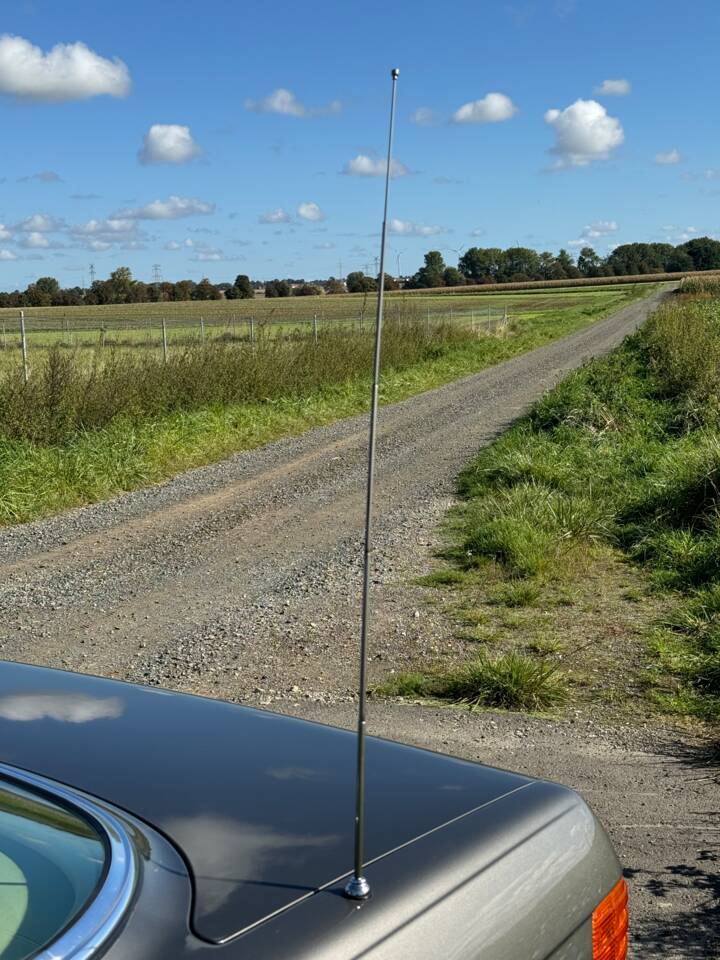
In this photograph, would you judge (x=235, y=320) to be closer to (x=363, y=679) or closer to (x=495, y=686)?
(x=495, y=686)

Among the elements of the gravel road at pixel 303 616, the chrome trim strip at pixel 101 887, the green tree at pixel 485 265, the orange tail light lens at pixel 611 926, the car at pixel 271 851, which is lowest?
the gravel road at pixel 303 616

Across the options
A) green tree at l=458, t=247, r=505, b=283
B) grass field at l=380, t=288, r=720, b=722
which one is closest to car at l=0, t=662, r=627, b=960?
grass field at l=380, t=288, r=720, b=722

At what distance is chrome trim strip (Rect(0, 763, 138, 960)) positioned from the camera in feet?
4.28

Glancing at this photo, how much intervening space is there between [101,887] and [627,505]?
776 cm

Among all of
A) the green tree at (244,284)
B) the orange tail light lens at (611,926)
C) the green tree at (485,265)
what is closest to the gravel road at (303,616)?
the orange tail light lens at (611,926)

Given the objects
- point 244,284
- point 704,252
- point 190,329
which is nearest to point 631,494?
point 190,329

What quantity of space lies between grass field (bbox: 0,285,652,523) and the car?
27.2ft

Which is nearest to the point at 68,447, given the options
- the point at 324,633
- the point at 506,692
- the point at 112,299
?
the point at 324,633

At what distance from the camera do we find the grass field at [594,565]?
517 centimetres

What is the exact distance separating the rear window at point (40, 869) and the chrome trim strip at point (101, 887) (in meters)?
0.02

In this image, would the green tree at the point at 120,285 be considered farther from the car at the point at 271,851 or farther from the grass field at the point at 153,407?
the car at the point at 271,851

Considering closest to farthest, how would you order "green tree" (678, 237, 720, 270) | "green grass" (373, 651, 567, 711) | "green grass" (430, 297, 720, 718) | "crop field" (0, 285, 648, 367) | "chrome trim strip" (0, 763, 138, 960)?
"chrome trim strip" (0, 763, 138, 960) → "green grass" (373, 651, 567, 711) → "green grass" (430, 297, 720, 718) → "crop field" (0, 285, 648, 367) → "green tree" (678, 237, 720, 270)

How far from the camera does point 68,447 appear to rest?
39.7ft

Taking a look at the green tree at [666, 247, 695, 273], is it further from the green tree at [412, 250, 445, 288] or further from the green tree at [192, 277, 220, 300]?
the green tree at [412, 250, 445, 288]
